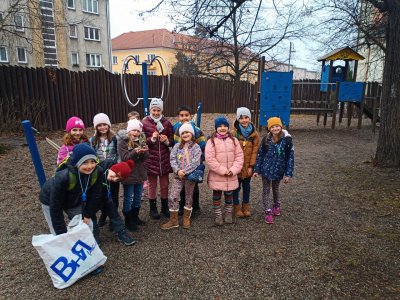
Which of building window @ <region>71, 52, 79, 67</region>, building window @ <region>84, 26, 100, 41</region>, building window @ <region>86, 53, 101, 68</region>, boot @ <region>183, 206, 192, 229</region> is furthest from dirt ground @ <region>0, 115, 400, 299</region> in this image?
building window @ <region>84, 26, 100, 41</region>

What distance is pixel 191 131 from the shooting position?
381cm

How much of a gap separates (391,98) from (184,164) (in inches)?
181

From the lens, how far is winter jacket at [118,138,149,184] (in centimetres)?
364

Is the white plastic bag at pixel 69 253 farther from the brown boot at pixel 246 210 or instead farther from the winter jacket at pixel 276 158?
the winter jacket at pixel 276 158

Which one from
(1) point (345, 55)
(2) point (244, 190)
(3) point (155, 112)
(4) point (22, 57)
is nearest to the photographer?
(3) point (155, 112)

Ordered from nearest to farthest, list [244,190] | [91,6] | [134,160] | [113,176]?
[113,176]
[134,160]
[244,190]
[91,6]

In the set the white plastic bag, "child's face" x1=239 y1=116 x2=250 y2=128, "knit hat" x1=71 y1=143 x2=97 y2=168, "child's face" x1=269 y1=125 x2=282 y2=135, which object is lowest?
the white plastic bag

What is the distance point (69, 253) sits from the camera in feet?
9.20

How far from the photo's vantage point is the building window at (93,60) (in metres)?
32.7

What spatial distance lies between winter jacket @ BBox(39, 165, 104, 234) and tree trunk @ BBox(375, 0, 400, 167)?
549cm

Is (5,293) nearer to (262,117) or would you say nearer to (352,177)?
(352,177)

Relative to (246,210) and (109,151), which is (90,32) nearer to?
(109,151)

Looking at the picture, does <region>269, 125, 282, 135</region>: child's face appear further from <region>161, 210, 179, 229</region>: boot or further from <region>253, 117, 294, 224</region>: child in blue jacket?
<region>161, 210, 179, 229</region>: boot

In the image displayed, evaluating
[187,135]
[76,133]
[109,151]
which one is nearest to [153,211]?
[109,151]
